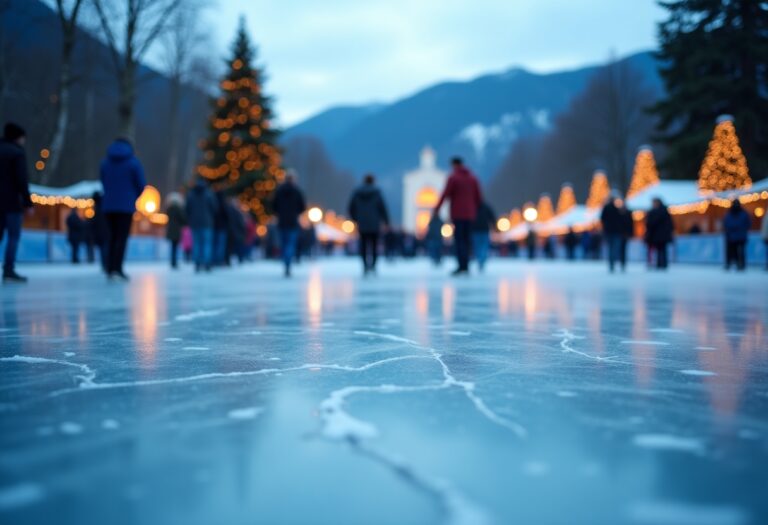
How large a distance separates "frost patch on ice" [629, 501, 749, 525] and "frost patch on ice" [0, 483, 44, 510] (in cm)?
90

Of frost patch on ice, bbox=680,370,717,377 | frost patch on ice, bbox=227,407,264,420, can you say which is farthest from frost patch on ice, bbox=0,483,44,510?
frost patch on ice, bbox=680,370,717,377

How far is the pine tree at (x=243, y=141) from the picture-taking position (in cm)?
2966

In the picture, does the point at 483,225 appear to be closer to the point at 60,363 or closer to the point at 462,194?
the point at 462,194

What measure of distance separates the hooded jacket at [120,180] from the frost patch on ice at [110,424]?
21.3 feet

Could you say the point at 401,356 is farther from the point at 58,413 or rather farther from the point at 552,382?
the point at 58,413

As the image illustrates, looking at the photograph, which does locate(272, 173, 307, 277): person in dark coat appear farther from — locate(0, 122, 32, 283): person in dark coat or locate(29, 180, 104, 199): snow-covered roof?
locate(29, 180, 104, 199): snow-covered roof

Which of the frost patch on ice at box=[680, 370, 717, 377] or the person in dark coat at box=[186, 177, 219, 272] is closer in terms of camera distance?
the frost patch on ice at box=[680, 370, 717, 377]

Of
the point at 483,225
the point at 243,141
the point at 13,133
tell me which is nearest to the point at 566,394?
the point at 13,133

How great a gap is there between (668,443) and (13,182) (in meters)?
7.53

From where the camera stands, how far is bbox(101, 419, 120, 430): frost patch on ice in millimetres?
1343

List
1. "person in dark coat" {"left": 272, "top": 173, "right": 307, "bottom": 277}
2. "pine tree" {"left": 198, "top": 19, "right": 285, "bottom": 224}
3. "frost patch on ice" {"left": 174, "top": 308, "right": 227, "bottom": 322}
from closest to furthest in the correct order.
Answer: "frost patch on ice" {"left": 174, "top": 308, "right": 227, "bottom": 322} < "person in dark coat" {"left": 272, "top": 173, "right": 307, "bottom": 277} < "pine tree" {"left": 198, "top": 19, "right": 285, "bottom": 224}

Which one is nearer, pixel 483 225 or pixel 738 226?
pixel 738 226

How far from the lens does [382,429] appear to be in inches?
52.9

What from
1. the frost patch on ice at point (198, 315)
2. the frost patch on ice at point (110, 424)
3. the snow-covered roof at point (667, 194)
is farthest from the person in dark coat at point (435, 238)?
the frost patch on ice at point (110, 424)
